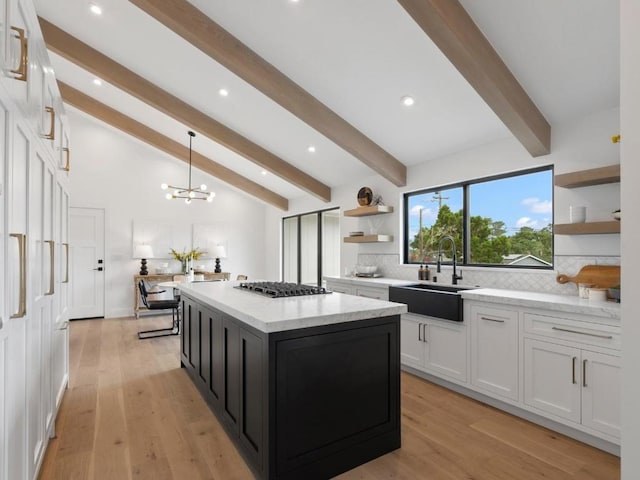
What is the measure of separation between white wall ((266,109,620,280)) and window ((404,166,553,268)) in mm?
137

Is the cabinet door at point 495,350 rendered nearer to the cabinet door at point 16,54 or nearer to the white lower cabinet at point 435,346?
the white lower cabinet at point 435,346

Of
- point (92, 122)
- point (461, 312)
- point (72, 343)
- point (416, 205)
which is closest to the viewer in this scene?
point (461, 312)

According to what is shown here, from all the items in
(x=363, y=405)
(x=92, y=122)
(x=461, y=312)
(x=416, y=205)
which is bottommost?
(x=363, y=405)

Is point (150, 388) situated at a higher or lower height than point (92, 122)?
lower

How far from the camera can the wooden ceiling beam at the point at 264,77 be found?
116 inches

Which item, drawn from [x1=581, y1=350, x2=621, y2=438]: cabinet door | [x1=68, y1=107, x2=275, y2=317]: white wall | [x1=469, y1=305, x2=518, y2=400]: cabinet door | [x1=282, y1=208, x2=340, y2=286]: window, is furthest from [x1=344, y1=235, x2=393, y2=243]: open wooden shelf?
[x1=68, y1=107, x2=275, y2=317]: white wall

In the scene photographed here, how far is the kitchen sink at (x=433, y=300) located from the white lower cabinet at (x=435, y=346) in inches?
3.7

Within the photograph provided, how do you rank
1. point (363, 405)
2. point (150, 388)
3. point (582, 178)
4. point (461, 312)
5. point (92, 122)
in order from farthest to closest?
point (92, 122), point (150, 388), point (461, 312), point (582, 178), point (363, 405)

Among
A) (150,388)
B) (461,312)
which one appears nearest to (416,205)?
(461,312)

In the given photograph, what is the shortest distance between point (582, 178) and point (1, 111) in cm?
340

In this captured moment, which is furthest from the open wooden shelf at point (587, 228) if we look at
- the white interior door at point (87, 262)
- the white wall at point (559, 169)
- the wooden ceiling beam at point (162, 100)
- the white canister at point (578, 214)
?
the white interior door at point (87, 262)

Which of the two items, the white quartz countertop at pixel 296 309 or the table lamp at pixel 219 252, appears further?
the table lamp at pixel 219 252

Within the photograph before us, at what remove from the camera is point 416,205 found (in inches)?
179

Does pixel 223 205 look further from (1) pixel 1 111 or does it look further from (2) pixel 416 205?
(1) pixel 1 111
